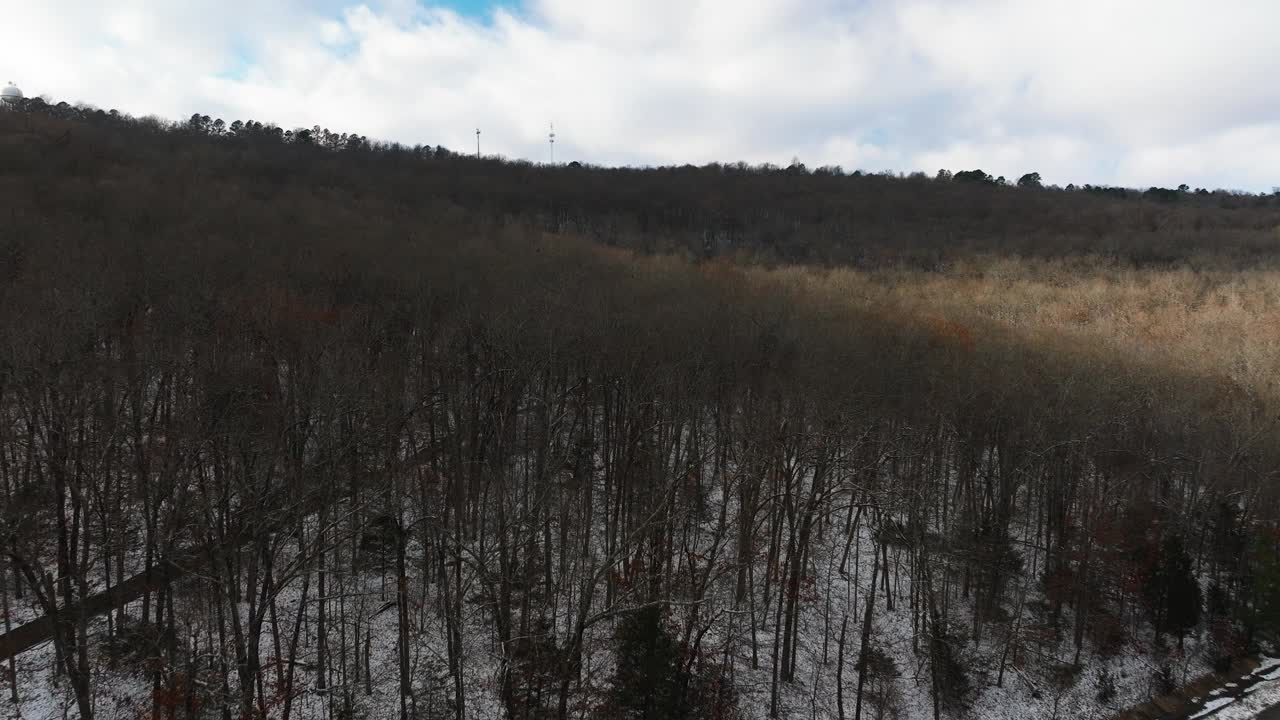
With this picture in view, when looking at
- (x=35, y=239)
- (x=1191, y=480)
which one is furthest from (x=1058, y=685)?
(x=35, y=239)

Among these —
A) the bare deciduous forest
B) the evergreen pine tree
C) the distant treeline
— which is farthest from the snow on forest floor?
the distant treeline

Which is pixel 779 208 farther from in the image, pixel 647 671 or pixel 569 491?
pixel 647 671

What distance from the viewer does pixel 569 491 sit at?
100 feet

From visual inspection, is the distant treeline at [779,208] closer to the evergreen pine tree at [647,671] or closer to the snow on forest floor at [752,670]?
the snow on forest floor at [752,670]

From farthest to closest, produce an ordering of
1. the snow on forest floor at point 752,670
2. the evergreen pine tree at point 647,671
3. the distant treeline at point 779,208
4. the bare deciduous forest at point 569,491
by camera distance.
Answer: the distant treeline at point 779,208 < the snow on forest floor at point 752,670 < the bare deciduous forest at point 569,491 < the evergreen pine tree at point 647,671

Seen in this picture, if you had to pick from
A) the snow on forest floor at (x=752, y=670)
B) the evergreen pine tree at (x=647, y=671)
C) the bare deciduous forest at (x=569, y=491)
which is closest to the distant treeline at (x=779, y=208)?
the bare deciduous forest at (x=569, y=491)

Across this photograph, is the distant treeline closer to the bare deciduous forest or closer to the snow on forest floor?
the bare deciduous forest

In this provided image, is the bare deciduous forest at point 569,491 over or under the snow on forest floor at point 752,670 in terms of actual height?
over

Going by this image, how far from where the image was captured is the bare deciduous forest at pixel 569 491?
21.5 meters

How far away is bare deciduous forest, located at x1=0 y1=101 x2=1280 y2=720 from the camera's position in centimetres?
2145

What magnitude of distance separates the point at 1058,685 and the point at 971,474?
9720mm

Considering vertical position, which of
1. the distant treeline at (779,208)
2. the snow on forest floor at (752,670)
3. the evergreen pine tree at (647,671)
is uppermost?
the distant treeline at (779,208)

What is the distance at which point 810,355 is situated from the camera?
1344 inches

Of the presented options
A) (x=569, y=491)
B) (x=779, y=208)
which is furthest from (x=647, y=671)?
(x=779, y=208)
